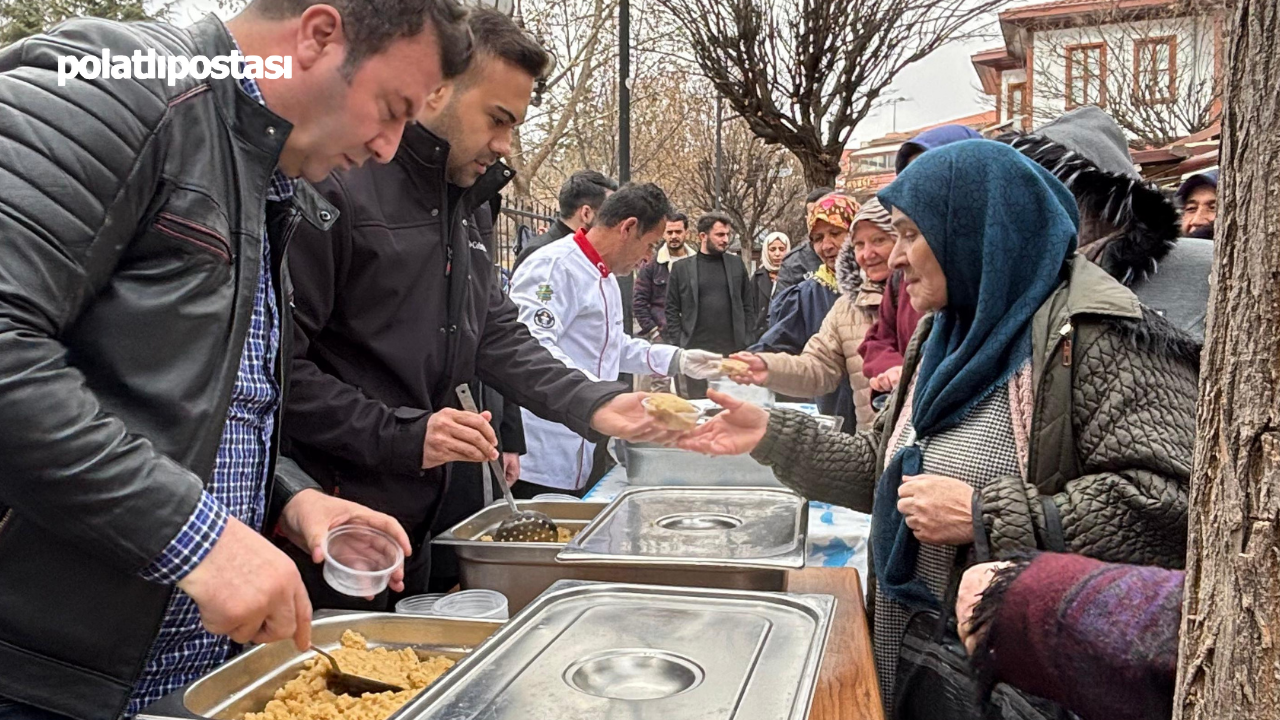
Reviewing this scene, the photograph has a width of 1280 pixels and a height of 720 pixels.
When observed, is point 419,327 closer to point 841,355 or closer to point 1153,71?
point 841,355

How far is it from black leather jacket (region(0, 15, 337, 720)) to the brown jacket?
2.60m

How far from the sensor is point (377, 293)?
2.04 metres

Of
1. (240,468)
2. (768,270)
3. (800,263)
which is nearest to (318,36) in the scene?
(240,468)

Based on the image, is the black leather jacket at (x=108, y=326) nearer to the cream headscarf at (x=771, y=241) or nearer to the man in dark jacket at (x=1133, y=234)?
the man in dark jacket at (x=1133, y=234)

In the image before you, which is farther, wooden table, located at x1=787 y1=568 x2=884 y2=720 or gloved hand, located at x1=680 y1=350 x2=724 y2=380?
gloved hand, located at x1=680 y1=350 x2=724 y2=380

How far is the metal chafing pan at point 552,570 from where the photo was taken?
1.73 metres

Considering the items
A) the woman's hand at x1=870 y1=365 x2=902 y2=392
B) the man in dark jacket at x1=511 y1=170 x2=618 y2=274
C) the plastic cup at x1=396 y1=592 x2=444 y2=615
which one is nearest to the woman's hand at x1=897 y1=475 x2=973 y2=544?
the plastic cup at x1=396 y1=592 x2=444 y2=615

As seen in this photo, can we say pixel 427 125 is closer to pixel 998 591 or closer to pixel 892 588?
pixel 892 588

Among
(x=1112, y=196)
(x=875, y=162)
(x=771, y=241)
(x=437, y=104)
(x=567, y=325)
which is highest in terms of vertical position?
(x=437, y=104)

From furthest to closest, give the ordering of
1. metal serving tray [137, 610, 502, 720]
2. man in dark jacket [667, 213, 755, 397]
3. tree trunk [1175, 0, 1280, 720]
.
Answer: man in dark jacket [667, 213, 755, 397]
metal serving tray [137, 610, 502, 720]
tree trunk [1175, 0, 1280, 720]

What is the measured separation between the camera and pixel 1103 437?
1.66 meters

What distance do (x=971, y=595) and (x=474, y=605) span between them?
2.81 ft

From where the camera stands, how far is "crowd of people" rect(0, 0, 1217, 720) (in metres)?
1.03

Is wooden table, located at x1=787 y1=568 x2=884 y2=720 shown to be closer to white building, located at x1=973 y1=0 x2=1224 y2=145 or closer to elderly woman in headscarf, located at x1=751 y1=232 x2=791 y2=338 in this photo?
elderly woman in headscarf, located at x1=751 y1=232 x2=791 y2=338
